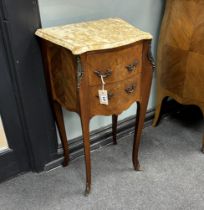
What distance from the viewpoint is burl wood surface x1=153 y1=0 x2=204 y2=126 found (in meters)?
1.46

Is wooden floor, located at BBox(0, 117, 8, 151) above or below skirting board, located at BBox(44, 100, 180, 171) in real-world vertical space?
above

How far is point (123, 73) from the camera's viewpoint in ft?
3.85

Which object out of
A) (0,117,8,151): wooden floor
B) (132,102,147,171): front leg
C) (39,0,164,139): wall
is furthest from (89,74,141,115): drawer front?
(0,117,8,151): wooden floor

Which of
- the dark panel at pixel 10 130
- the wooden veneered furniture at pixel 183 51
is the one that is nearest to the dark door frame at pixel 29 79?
the dark panel at pixel 10 130

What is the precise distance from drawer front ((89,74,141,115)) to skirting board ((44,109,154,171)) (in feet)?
1.64

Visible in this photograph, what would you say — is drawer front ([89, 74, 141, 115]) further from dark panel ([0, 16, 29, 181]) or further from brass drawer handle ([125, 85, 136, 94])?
dark panel ([0, 16, 29, 181])

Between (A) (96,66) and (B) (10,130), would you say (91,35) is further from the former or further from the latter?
(B) (10,130)

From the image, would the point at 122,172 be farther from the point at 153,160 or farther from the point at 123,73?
the point at 123,73

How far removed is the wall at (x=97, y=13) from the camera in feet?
4.29

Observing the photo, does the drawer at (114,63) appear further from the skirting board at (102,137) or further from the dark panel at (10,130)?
the skirting board at (102,137)

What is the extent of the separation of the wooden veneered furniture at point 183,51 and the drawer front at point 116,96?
0.43 m

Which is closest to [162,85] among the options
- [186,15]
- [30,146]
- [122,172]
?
[186,15]

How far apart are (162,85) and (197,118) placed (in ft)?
1.51

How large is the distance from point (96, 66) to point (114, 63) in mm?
77
